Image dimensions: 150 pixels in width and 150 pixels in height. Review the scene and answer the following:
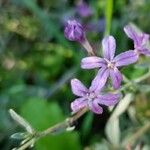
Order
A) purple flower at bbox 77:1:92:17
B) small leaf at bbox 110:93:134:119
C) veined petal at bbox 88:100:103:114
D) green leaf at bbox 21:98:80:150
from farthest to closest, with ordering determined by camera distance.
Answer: purple flower at bbox 77:1:92:17
green leaf at bbox 21:98:80:150
small leaf at bbox 110:93:134:119
veined petal at bbox 88:100:103:114

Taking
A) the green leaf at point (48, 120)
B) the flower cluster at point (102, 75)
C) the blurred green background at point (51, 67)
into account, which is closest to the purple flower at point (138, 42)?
the flower cluster at point (102, 75)

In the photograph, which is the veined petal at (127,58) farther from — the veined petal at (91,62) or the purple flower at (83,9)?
the purple flower at (83,9)

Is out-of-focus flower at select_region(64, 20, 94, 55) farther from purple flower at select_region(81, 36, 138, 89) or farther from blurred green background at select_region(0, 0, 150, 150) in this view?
blurred green background at select_region(0, 0, 150, 150)

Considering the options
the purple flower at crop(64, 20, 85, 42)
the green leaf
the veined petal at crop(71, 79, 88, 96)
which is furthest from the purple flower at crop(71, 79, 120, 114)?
the green leaf

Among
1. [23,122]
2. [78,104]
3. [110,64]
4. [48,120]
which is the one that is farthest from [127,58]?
[48,120]

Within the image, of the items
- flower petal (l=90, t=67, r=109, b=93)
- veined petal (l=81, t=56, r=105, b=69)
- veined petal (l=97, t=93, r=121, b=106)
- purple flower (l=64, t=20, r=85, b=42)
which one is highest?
purple flower (l=64, t=20, r=85, b=42)

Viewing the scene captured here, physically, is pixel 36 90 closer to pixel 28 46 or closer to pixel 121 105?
pixel 28 46
